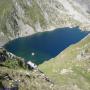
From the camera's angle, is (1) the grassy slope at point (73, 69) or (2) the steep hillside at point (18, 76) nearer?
(2) the steep hillside at point (18, 76)

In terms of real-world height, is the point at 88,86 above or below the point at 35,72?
below

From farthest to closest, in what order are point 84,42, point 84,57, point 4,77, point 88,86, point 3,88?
point 84,42 → point 84,57 → point 88,86 → point 4,77 → point 3,88

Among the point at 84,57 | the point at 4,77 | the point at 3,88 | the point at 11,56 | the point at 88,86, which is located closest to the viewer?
the point at 3,88

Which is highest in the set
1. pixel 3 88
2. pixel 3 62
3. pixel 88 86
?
pixel 3 62

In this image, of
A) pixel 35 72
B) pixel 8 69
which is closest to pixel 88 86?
pixel 35 72

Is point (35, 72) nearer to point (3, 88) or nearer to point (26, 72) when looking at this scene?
point (26, 72)

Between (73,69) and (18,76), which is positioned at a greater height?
(18,76)

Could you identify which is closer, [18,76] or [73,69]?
[18,76]

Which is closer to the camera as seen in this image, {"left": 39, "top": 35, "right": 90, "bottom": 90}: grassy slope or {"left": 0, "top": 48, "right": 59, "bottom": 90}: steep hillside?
{"left": 0, "top": 48, "right": 59, "bottom": 90}: steep hillside
